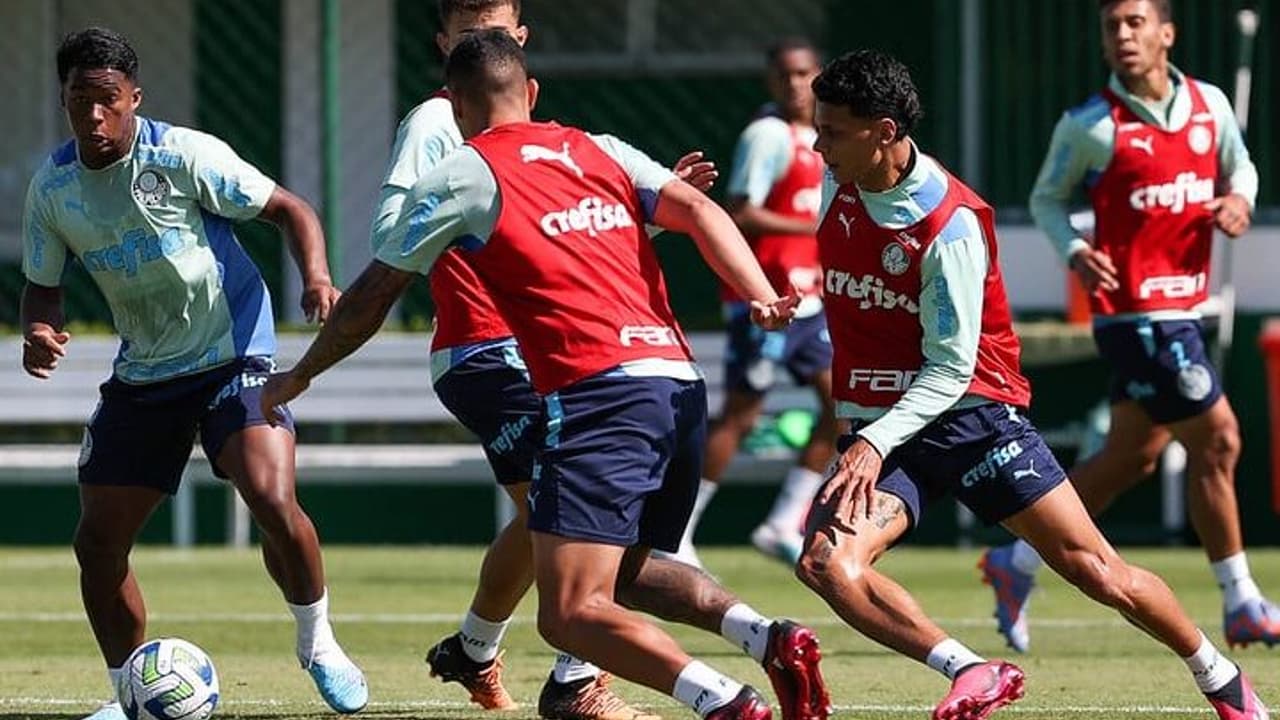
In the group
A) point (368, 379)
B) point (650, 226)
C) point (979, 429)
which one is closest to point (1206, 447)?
point (979, 429)

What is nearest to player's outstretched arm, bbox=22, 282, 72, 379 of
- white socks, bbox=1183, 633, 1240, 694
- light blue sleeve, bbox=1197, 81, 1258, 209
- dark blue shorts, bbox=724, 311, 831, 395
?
white socks, bbox=1183, 633, 1240, 694

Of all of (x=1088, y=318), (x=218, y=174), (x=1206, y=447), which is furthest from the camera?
(x=1088, y=318)

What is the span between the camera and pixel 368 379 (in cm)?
1584

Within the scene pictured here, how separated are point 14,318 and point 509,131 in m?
11.9

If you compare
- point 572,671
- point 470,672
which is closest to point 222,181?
point 470,672

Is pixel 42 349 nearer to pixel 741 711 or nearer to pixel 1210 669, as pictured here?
pixel 741 711

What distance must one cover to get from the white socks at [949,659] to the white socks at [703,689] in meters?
0.72

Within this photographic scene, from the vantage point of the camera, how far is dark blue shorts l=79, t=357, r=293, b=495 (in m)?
7.88

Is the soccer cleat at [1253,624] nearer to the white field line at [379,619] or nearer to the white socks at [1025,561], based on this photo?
the white socks at [1025,561]

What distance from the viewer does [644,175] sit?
6879 mm

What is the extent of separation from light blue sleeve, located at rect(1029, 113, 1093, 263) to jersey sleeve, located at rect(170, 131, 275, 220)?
3425mm

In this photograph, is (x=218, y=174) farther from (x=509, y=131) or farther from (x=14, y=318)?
(x=14, y=318)

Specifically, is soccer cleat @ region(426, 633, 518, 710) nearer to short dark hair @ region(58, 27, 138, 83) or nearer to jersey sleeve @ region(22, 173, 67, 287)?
jersey sleeve @ region(22, 173, 67, 287)

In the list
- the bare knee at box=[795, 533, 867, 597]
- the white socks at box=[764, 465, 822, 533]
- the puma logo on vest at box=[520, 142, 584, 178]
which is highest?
the puma logo on vest at box=[520, 142, 584, 178]
